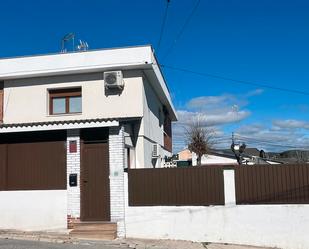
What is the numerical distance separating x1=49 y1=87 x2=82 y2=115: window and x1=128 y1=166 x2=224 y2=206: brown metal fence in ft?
15.7

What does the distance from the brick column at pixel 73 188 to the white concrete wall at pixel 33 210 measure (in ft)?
0.55

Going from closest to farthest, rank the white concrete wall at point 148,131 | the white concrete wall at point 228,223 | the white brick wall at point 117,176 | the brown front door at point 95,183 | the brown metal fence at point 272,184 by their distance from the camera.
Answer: the white concrete wall at point 228,223, the brown metal fence at point 272,184, the white brick wall at point 117,176, the brown front door at point 95,183, the white concrete wall at point 148,131

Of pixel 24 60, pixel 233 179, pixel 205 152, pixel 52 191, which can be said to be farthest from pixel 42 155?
pixel 205 152

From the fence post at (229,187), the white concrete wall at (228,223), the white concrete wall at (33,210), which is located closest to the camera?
the white concrete wall at (228,223)

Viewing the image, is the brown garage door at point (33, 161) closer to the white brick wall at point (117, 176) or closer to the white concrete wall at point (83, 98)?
the white brick wall at point (117, 176)

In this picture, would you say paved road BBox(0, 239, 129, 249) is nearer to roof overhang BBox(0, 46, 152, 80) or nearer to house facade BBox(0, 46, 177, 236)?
house facade BBox(0, 46, 177, 236)

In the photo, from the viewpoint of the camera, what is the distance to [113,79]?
16.2 m

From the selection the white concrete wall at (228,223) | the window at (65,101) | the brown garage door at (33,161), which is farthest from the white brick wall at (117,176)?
the window at (65,101)

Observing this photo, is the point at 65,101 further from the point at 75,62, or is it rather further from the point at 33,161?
the point at 33,161

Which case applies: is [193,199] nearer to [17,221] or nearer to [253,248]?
[253,248]

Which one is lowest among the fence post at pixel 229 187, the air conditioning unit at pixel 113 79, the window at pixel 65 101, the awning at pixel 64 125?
the fence post at pixel 229 187

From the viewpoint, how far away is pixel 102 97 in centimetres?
1675

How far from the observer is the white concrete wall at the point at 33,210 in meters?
14.0

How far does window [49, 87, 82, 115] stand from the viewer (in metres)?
17.2
